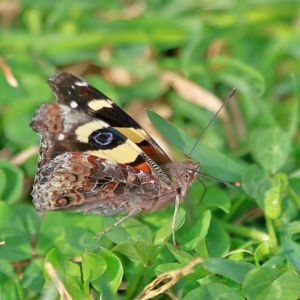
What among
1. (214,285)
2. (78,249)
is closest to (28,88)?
(78,249)

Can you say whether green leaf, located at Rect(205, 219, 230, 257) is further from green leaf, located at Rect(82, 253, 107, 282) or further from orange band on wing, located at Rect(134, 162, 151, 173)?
green leaf, located at Rect(82, 253, 107, 282)

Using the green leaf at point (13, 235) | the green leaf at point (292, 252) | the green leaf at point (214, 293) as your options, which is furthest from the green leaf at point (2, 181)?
the green leaf at point (292, 252)

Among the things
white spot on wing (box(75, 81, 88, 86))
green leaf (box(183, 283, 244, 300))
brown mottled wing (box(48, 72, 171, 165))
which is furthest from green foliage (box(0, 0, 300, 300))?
white spot on wing (box(75, 81, 88, 86))

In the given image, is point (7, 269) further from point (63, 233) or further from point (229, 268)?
point (229, 268)

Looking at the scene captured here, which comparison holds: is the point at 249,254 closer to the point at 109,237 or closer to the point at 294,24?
the point at 109,237

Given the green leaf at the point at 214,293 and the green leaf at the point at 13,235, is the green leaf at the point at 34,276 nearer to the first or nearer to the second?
the green leaf at the point at 13,235
